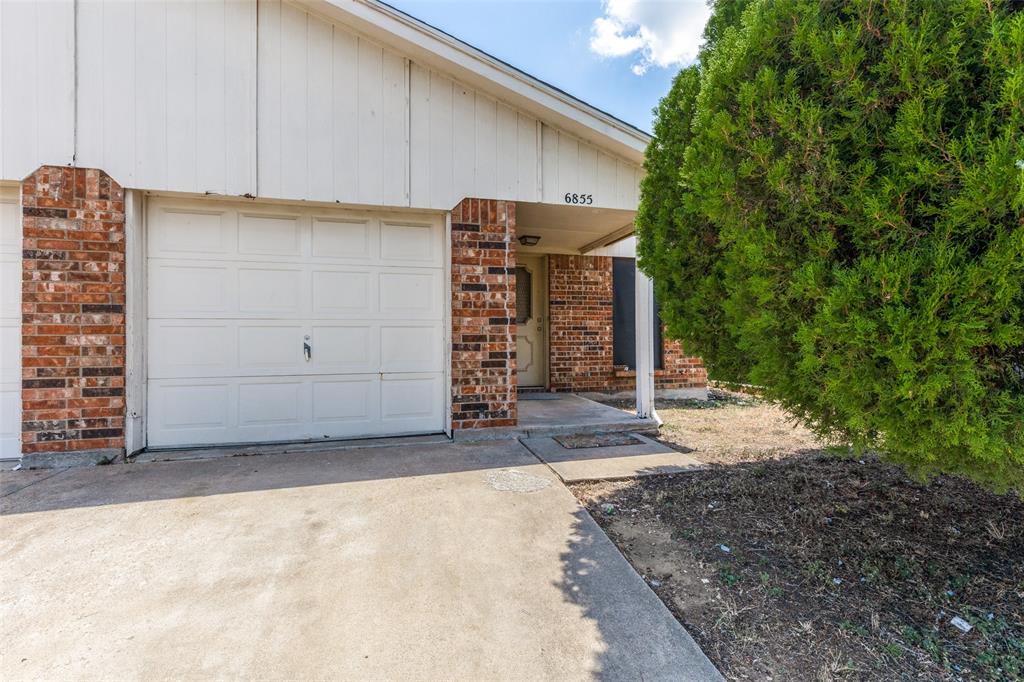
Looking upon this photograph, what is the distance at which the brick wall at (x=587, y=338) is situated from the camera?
7.71m

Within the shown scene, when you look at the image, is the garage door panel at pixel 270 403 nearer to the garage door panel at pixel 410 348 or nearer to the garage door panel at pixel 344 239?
the garage door panel at pixel 410 348

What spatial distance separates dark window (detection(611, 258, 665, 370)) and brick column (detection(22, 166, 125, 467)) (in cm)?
672

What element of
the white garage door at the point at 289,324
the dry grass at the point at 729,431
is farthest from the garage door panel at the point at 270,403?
the dry grass at the point at 729,431

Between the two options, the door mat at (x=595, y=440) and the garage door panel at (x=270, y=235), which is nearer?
A: the garage door panel at (x=270, y=235)

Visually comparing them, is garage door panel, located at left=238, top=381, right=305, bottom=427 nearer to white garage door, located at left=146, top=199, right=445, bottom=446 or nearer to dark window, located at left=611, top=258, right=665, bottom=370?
white garage door, located at left=146, top=199, right=445, bottom=446

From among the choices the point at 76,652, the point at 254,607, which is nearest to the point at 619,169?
the point at 254,607

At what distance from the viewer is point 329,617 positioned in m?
1.85

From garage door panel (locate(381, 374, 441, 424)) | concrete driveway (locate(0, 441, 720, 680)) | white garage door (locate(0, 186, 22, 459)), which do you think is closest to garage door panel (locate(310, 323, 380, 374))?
garage door panel (locate(381, 374, 441, 424))

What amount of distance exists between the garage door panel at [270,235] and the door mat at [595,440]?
3.35 metres

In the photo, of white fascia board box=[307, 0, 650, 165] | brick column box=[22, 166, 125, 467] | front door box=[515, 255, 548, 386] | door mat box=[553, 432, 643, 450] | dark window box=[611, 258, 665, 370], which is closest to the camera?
brick column box=[22, 166, 125, 467]

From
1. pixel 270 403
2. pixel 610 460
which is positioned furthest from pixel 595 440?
pixel 270 403

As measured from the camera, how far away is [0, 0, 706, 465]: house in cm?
376

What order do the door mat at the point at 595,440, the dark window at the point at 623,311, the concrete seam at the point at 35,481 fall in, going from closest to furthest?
the concrete seam at the point at 35,481
the door mat at the point at 595,440
the dark window at the point at 623,311

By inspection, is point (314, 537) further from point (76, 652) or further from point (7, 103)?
point (7, 103)
